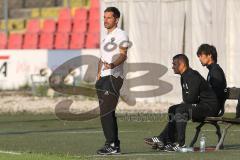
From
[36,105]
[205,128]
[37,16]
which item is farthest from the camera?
[37,16]

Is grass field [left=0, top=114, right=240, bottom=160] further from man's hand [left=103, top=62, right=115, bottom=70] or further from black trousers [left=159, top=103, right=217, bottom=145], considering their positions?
man's hand [left=103, top=62, right=115, bottom=70]

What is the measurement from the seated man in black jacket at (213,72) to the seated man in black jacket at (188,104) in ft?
1.04

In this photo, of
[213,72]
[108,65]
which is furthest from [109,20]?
[213,72]

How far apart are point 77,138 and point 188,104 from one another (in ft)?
9.49

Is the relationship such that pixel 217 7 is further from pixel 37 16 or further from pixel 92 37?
pixel 37 16

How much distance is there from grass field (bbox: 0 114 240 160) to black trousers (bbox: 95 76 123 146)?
0.35 metres

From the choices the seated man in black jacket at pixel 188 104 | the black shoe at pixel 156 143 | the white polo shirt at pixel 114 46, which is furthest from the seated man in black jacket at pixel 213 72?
the white polo shirt at pixel 114 46

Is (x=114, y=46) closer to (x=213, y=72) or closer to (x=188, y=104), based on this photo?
(x=188, y=104)

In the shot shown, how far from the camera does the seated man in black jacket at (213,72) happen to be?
12.7 meters

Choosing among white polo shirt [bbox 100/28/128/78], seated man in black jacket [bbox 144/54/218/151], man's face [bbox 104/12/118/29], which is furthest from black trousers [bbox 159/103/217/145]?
man's face [bbox 104/12/118/29]

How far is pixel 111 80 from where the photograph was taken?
462 inches

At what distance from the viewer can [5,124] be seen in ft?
59.1

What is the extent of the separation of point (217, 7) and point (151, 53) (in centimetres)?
295

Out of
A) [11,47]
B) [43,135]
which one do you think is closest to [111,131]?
[43,135]
